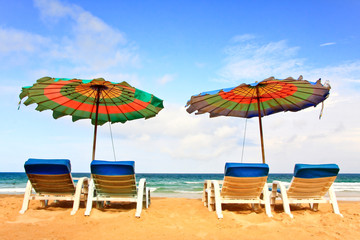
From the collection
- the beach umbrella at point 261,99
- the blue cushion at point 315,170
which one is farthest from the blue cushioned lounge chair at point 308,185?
the beach umbrella at point 261,99

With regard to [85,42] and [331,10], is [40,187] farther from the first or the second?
[331,10]

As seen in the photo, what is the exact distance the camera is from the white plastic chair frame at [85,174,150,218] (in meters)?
4.37

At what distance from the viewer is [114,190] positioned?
14.9 ft

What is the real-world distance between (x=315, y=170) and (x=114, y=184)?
3.46m

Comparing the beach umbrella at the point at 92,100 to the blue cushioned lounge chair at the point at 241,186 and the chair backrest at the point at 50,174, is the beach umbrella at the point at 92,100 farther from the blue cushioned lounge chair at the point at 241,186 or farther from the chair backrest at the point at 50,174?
the blue cushioned lounge chair at the point at 241,186

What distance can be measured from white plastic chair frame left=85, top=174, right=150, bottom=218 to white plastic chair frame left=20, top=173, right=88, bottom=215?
25cm

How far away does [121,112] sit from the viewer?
6.70m

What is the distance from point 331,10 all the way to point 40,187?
9.23m

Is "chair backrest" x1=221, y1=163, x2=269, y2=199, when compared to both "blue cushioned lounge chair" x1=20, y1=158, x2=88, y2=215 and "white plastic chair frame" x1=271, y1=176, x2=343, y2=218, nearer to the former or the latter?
"white plastic chair frame" x1=271, y1=176, x2=343, y2=218

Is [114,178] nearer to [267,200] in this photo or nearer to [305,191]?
[267,200]

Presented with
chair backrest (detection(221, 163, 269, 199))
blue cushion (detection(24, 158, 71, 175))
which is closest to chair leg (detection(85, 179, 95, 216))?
blue cushion (detection(24, 158, 71, 175))

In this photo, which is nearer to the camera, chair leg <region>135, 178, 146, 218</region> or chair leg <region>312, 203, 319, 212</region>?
chair leg <region>135, 178, 146, 218</region>

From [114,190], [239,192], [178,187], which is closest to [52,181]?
[114,190]

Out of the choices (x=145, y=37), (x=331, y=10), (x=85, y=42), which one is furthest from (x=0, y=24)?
(x=331, y=10)
